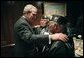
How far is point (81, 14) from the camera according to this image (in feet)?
3.70

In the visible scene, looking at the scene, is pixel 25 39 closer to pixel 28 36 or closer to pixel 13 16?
pixel 28 36

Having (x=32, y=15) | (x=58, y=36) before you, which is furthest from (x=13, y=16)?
(x=58, y=36)

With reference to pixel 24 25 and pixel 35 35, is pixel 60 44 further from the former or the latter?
pixel 24 25

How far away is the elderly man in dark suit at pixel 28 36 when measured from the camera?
107 centimetres

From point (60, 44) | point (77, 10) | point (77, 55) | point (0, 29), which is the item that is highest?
point (77, 10)

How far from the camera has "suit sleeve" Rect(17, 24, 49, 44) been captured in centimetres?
107

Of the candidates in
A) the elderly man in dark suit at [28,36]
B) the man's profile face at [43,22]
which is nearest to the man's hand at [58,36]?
the elderly man in dark suit at [28,36]

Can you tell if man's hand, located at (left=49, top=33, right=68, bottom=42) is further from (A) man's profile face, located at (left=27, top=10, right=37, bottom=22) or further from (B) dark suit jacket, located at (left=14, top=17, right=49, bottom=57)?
(A) man's profile face, located at (left=27, top=10, right=37, bottom=22)

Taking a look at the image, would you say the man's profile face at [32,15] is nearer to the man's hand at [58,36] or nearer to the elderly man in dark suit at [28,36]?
the elderly man in dark suit at [28,36]

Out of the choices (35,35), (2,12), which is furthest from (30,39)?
(2,12)

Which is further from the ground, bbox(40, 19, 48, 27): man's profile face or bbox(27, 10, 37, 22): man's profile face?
bbox(27, 10, 37, 22): man's profile face

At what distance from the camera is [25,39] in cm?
109

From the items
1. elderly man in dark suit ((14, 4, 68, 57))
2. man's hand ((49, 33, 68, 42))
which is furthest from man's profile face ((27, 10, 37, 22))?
man's hand ((49, 33, 68, 42))

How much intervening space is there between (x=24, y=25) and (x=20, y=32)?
6cm
